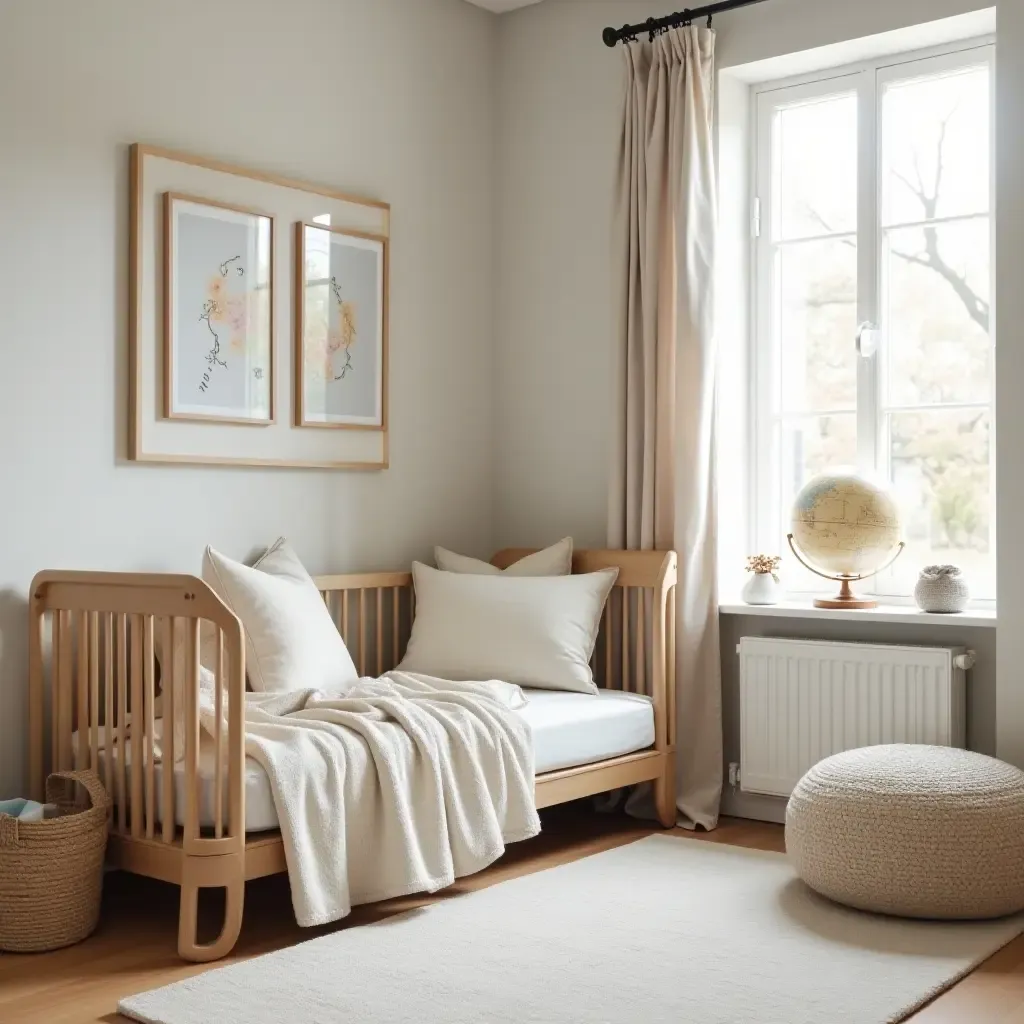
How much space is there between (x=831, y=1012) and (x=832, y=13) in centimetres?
260

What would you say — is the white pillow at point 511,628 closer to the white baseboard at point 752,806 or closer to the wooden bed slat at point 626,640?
the wooden bed slat at point 626,640

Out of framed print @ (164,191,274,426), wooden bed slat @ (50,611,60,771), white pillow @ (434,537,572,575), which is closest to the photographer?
wooden bed slat @ (50,611,60,771)

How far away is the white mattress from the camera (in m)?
2.68

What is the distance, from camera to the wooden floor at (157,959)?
7.46 ft

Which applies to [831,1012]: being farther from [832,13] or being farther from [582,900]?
[832,13]

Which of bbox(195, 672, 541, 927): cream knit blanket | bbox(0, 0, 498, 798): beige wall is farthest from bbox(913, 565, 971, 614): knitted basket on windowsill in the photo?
bbox(0, 0, 498, 798): beige wall

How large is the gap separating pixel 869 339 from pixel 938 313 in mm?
194

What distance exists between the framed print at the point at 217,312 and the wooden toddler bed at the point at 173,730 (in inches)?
21.9

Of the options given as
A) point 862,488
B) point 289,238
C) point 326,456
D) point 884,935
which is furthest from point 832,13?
point 884,935

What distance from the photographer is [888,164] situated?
12.1 feet

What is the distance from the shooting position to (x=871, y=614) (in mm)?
→ 3455

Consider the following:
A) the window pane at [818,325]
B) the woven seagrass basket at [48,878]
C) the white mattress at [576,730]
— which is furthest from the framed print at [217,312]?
the window pane at [818,325]

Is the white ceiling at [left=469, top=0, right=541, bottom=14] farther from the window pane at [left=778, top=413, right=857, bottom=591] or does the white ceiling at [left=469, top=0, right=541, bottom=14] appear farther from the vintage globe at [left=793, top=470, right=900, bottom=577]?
the vintage globe at [left=793, top=470, right=900, bottom=577]

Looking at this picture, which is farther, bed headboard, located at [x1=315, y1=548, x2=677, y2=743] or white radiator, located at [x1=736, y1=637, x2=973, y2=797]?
bed headboard, located at [x1=315, y1=548, x2=677, y2=743]
